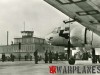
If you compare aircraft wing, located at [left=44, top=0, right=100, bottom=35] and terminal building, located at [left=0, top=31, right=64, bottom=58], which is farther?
terminal building, located at [left=0, top=31, right=64, bottom=58]

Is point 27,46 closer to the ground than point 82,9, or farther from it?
farther from it

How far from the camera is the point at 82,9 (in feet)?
34.4

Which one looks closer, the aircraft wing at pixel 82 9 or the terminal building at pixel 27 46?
the aircraft wing at pixel 82 9

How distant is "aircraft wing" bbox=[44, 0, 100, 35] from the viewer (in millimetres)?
9550

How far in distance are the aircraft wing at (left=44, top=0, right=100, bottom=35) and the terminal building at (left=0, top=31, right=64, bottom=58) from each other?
97598 millimetres

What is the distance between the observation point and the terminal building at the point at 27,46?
4434 inches

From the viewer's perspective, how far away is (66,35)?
30.0 metres

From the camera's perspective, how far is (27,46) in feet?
375

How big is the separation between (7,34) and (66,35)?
8678cm

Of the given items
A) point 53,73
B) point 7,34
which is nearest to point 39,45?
point 7,34

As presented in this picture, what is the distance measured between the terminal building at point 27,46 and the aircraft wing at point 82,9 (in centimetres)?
9760

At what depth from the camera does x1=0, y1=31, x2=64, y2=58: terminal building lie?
11262 cm

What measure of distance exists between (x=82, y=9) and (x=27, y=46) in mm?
104681

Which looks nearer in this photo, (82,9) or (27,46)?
(82,9)
